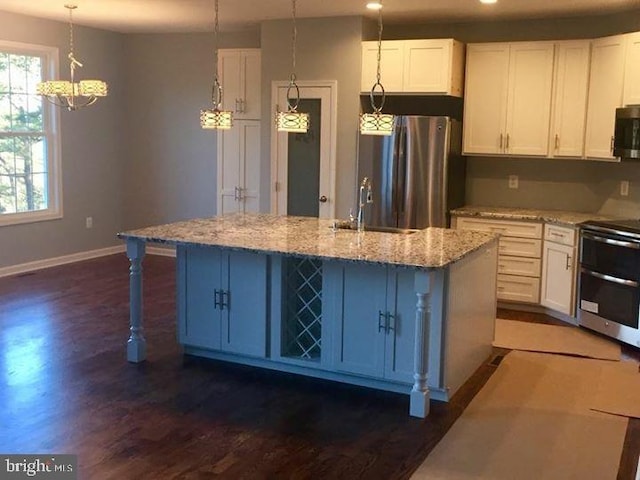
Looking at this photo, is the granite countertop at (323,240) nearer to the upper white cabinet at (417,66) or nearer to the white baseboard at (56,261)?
the upper white cabinet at (417,66)

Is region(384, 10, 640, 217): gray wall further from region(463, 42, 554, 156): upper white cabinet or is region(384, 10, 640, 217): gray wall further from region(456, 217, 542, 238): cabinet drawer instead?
region(456, 217, 542, 238): cabinet drawer

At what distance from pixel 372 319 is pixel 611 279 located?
2.24 meters

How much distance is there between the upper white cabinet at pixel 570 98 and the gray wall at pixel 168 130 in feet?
11.9

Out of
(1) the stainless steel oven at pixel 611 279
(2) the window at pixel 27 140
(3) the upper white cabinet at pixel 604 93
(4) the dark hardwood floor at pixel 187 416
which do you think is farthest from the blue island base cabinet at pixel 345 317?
(2) the window at pixel 27 140

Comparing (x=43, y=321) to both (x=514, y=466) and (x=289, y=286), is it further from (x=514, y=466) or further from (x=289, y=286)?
(x=514, y=466)

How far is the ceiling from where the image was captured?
19.4 ft

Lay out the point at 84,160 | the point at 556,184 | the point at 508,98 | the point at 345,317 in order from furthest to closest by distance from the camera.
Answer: the point at 84,160 → the point at 556,184 → the point at 508,98 → the point at 345,317

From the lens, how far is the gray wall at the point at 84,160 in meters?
7.55

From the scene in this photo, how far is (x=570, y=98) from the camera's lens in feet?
20.5

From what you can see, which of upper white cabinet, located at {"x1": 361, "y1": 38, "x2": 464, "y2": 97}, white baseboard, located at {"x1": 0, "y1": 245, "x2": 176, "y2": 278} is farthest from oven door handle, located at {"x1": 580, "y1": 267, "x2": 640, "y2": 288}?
white baseboard, located at {"x1": 0, "y1": 245, "x2": 176, "y2": 278}

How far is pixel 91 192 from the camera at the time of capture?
8.48 meters

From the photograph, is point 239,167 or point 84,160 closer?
point 239,167

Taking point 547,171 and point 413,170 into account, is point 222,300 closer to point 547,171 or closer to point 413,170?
point 413,170

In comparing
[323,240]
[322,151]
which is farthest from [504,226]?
[323,240]
